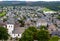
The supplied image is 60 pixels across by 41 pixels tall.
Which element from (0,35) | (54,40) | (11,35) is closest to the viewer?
(54,40)

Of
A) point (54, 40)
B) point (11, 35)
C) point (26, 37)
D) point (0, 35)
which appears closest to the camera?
point (54, 40)

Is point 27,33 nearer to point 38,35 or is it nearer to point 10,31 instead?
point 38,35

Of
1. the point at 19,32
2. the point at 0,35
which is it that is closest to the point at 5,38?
the point at 0,35

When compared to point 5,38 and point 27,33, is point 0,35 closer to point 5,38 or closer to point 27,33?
point 5,38

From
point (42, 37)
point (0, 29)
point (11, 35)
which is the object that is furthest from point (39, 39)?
point (11, 35)

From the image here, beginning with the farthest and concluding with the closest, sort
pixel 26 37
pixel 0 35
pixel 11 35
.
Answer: pixel 11 35 < pixel 0 35 < pixel 26 37

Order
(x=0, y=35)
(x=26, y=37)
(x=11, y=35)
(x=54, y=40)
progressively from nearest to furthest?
(x=54, y=40)
(x=26, y=37)
(x=0, y=35)
(x=11, y=35)

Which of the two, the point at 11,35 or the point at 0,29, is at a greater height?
the point at 0,29

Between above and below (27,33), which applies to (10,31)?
below

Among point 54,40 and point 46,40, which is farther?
point 46,40
